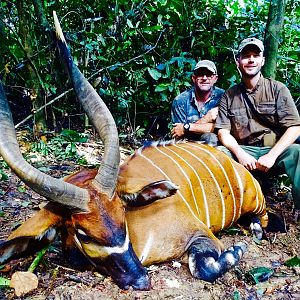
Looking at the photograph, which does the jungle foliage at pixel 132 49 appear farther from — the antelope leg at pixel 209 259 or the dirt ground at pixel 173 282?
the antelope leg at pixel 209 259

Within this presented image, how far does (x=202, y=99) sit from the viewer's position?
4.91 m

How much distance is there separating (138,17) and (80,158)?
6.81 ft

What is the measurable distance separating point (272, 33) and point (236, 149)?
1.41 m

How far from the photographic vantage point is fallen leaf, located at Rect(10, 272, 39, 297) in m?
2.41

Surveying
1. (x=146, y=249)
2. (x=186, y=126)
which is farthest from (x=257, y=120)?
(x=146, y=249)

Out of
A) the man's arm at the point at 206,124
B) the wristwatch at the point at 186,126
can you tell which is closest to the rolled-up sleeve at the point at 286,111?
the man's arm at the point at 206,124

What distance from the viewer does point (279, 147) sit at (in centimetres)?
380

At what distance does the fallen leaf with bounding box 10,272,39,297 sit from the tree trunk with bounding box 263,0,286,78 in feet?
10.8

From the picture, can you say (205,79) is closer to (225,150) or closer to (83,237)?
(225,150)

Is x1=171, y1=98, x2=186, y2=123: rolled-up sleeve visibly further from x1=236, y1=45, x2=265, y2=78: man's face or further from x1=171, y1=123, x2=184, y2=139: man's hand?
x1=236, y1=45, x2=265, y2=78: man's face

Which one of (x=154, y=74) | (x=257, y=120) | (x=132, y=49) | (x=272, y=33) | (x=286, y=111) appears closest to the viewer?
(x=286, y=111)

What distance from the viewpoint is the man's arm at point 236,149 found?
12.7ft

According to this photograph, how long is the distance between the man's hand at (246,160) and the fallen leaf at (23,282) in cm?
208

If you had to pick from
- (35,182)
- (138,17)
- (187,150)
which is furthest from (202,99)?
(35,182)
